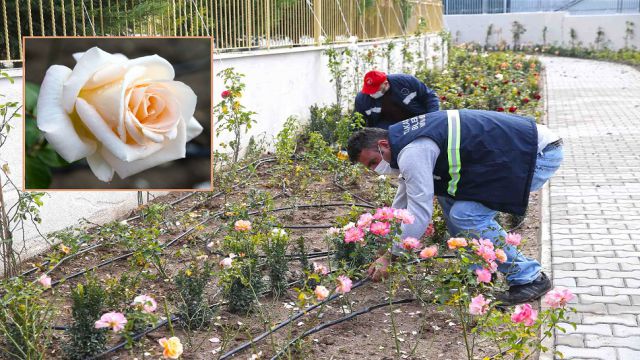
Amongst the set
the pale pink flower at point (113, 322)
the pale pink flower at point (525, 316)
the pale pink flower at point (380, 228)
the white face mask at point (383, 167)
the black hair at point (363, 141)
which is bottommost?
the pale pink flower at point (525, 316)

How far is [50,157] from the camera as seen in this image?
2.40 meters

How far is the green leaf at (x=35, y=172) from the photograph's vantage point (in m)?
2.41

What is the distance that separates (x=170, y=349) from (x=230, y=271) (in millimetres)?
1330

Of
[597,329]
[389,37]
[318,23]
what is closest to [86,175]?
[597,329]

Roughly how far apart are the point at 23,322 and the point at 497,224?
2.43 m

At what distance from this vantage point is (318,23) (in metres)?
10.9

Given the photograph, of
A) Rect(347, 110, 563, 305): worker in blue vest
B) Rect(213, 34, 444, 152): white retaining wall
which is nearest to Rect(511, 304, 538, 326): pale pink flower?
Rect(347, 110, 563, 305): worker in blue vest

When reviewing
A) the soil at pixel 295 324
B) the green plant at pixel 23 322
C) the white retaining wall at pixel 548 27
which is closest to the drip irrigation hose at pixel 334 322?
the soil at pixel 295 324

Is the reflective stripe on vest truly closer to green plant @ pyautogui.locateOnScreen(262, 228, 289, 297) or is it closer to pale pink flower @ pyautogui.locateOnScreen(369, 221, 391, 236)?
pale pink flower @ pyautogui.locateOnScreen(369, 221, 391, 236)

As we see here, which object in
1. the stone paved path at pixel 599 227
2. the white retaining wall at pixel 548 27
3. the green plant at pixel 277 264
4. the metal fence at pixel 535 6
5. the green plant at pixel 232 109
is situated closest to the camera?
the stone paved path at pixel 599 227

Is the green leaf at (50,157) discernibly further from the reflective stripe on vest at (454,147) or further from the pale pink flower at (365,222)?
the reflective stripe on vest at (454,147)

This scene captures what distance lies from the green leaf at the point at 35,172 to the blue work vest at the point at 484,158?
205cm

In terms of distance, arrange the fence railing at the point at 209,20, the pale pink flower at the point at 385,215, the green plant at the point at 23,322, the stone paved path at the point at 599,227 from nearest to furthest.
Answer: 1. the green plant at the point at 23,322
2. the pale pink flower at the point at 385,215
3. the stone paved path at the point at 599,227
4. the fence railing at the point at 209,20

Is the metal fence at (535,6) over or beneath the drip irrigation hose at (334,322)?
over
